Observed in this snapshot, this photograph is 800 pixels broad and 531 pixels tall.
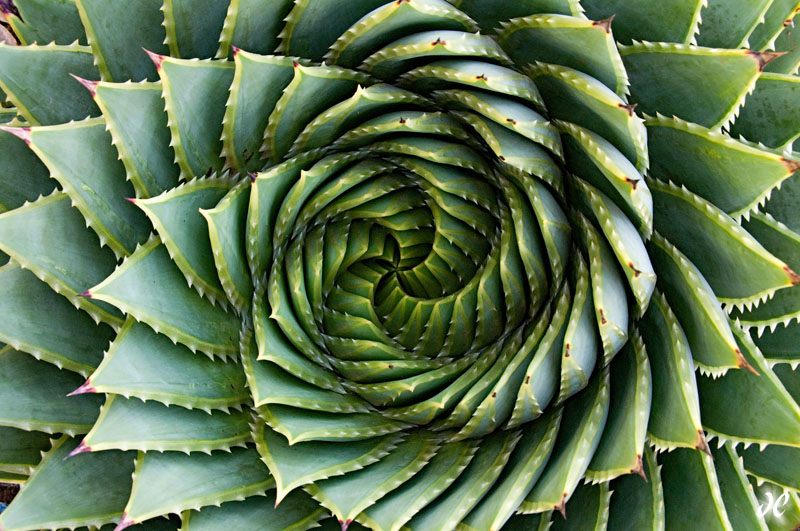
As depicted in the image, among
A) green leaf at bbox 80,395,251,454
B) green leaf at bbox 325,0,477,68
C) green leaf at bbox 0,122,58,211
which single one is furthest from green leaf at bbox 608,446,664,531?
green leaf at bbox 0,122,58,211

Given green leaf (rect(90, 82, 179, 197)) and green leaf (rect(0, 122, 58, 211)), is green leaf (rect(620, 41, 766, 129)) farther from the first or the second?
green leaf (rect(0, 122, 58, 211))

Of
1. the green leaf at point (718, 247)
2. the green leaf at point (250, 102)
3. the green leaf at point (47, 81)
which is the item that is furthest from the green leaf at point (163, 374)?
the green leaf at point (718, 247)

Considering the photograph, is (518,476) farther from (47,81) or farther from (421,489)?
(47,81)

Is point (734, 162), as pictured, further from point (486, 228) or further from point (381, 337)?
point (381, 337)

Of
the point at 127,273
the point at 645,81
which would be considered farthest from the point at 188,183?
the point at 645,81

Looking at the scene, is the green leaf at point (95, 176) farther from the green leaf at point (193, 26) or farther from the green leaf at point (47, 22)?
the green leaf at point (47, 22)

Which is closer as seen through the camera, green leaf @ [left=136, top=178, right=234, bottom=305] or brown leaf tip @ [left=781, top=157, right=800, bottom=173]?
brown leaf tip @ [left=781, top=157, right=800, bottom=173]

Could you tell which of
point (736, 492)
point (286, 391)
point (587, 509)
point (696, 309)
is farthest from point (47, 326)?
point (736, 492)
